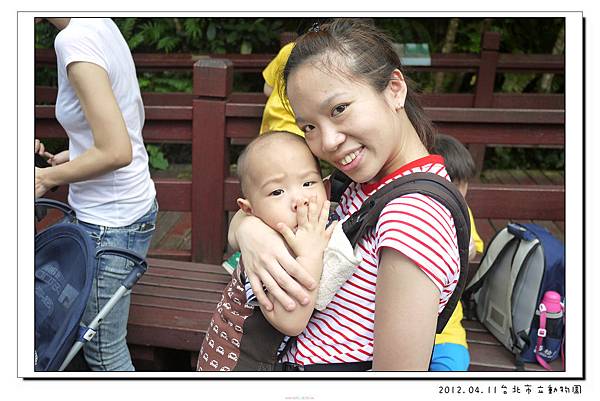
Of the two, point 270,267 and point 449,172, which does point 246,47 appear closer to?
point 449,172

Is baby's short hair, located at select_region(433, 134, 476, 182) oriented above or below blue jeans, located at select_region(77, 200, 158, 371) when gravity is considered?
above

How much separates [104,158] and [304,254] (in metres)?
0.95

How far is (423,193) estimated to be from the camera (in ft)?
3.98

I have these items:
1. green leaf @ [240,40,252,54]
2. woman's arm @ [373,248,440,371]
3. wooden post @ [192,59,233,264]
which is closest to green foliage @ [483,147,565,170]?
green leaf @ [240,40,252,54]

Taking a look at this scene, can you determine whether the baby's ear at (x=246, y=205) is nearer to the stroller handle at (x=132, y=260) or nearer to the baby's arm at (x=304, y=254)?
the baby's arm at (x=304, y=254)

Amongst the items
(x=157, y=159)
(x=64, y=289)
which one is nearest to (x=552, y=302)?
(x=64, y=289)

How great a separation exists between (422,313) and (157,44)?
20.3ft

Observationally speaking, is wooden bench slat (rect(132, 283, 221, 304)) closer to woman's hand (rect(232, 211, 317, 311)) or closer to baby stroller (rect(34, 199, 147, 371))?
baby stroller (rect(34, 199, 147, 371))

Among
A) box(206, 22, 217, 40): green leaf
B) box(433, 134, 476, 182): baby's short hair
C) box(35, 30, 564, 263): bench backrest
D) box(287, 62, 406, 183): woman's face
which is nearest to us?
box(287, 62, 406, 183): woman's face

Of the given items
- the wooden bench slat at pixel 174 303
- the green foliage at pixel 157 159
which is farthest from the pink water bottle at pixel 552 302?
the green foliage at pixel 157 159

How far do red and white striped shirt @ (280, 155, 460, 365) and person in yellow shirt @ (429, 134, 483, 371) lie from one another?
72 cm

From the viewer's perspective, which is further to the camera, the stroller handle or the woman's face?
the stroller handle

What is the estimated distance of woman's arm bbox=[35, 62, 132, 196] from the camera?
1.92 m
